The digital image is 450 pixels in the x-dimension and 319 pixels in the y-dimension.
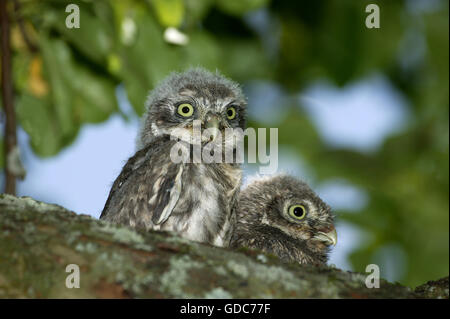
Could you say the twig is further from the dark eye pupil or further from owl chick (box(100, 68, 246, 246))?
the dark eye pupil

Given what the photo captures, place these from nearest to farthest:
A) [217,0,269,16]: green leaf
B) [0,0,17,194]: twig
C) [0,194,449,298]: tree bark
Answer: [0,194,449,298]: tree bark → [0,0,17,194]: twig → [217,0,269,16]: green leaf

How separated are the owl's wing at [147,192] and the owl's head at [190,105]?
2.07 feet

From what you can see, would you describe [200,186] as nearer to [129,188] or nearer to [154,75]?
[129,188]

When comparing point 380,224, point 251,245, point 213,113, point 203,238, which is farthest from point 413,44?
point 203,238

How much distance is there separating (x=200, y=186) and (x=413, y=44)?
13.5 feet

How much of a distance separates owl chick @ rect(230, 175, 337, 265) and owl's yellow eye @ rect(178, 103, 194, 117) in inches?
36.6

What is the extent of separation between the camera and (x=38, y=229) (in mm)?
2752

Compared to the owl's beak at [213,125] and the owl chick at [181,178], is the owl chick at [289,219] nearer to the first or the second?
the owl chick at [181,178]

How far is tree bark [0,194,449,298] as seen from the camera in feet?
8.57

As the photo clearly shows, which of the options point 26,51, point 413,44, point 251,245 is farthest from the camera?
point 413,44

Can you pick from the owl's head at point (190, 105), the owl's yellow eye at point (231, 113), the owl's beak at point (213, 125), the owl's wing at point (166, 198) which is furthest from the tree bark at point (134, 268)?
the owl's yellow eye at point (231, 113)

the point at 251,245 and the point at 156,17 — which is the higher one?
the point at 156,17

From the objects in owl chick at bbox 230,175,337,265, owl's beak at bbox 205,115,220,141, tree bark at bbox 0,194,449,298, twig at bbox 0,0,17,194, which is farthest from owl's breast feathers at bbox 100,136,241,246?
tree bark at bbox 0,194,449,298

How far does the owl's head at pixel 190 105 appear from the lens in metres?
5.04
